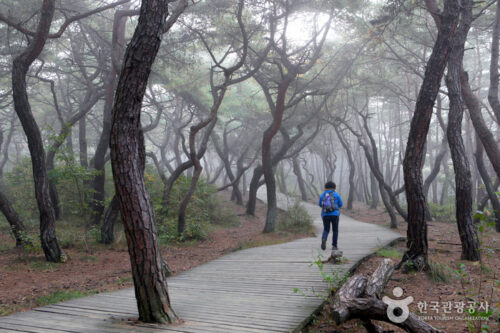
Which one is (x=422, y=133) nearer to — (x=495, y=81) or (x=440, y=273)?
(x=440, y=273)

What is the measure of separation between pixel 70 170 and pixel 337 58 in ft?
41.3

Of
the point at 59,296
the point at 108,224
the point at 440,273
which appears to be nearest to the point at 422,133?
the point at 440,273

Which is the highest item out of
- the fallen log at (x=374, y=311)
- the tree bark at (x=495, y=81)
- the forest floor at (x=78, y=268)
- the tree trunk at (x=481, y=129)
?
the tree bark at (x=495, y=81)

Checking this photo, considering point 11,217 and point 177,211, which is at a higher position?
point 11,217

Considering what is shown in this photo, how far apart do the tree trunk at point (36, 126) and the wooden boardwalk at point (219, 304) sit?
3.74 metres

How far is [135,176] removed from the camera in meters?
4.09

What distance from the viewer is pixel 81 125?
17.8m

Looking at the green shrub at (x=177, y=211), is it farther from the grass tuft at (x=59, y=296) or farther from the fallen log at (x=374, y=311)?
the fallen log at (x=374, y=311)

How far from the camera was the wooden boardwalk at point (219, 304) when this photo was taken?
3865 mm

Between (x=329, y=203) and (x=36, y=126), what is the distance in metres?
7.21

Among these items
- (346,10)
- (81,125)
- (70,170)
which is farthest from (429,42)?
(81,125)

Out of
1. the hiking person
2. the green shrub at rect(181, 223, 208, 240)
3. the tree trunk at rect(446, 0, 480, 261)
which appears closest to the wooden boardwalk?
the hiking person

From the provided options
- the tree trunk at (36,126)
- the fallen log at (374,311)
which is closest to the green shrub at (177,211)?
the tree trunk at (36,126)

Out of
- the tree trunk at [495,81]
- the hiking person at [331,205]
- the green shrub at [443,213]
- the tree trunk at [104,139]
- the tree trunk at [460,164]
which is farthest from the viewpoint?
the green shrub at [443,213]
